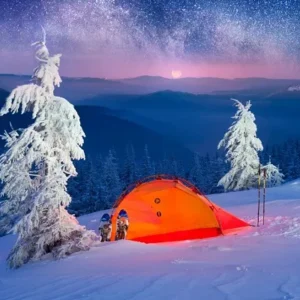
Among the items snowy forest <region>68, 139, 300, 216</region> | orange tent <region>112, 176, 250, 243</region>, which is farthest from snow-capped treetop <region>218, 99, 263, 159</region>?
orange tent <region>112, 176, 250, 243</region>

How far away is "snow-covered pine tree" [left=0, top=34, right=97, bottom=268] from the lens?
479 inches

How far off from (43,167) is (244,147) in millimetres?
21069

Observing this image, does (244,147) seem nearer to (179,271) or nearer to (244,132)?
(244,132)

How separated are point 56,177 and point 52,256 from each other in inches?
90.1

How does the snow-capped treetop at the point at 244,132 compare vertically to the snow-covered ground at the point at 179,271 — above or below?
above

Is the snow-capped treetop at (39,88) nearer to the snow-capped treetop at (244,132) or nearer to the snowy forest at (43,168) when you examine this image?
the snowy forest at (43,168)

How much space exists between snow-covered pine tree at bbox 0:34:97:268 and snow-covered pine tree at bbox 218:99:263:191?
20.2 m

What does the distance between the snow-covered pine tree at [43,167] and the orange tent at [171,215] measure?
258 centimetres

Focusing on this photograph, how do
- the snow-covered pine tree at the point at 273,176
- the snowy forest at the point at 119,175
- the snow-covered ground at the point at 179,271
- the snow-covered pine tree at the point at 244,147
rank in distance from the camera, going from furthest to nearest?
the snowy forest at the point at 119,175 < the snow-covered pine tree at the point at 273,176 < the snow-covered pine tree at the point at 244,147 < the snow-covered ground at the point at 179,271

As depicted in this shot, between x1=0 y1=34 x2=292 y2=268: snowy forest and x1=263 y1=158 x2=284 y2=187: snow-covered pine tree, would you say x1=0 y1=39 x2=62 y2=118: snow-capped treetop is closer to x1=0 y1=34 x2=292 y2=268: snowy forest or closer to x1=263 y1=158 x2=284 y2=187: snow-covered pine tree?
x1=0 y1=34 x2=292 y2=268: snowy forest

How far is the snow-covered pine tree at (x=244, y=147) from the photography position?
101 ft

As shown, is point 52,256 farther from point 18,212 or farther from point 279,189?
point 279,189

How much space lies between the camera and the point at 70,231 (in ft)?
40.9

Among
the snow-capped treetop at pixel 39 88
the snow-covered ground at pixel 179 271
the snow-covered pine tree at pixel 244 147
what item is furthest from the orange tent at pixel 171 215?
the snow-covered pine tree at pixel 244 147
